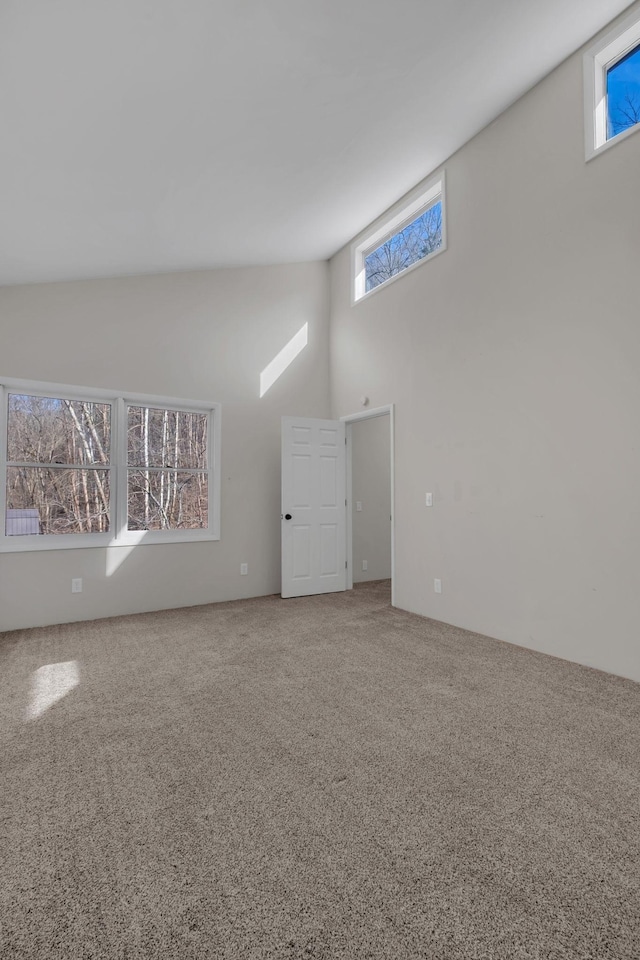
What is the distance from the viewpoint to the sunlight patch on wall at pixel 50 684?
2619 mm

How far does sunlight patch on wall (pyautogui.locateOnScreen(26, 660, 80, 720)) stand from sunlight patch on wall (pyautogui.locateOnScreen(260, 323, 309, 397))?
3.35m

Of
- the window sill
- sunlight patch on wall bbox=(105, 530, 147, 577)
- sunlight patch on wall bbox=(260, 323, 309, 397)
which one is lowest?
sunlight patch on wall bbox=(105, 530, 147, 577)

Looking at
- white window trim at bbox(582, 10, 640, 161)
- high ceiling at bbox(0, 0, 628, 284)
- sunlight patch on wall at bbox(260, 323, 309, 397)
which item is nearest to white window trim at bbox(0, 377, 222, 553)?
sunlight patch on wall at bbox(260, 323, 309, 397)

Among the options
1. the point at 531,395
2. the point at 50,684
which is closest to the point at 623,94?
the point at 531,395

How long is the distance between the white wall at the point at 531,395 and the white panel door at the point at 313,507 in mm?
941

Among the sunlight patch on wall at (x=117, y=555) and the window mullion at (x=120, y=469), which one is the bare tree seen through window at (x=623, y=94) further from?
the sunlight patch on wall at (x=117, y=555)

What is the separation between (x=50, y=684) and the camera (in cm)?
294

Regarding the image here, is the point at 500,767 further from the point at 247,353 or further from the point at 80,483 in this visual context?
the point at 247,353

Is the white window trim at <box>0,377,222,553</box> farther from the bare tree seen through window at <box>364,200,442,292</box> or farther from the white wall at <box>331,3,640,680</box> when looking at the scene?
the bare tree seen through window at <box>364,200,442,292</box>

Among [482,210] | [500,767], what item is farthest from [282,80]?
[500,767]

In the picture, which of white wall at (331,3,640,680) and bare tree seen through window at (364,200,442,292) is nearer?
white wall at (331,3,640,680)

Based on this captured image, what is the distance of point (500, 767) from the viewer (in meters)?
2.00

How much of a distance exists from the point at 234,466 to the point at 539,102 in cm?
400

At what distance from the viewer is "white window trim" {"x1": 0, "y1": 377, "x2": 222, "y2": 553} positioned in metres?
4.15
